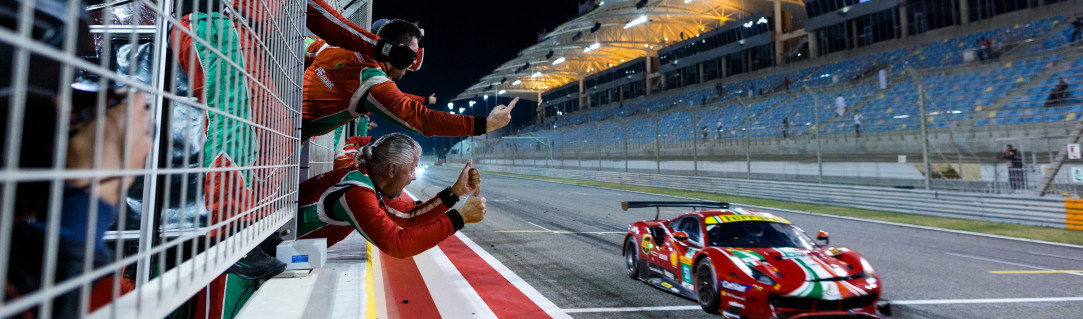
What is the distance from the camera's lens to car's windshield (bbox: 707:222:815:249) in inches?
207

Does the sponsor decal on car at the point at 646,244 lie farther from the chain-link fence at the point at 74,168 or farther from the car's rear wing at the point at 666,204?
the chain-link fence at the point at 74,168

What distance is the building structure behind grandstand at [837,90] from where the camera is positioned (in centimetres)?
1645

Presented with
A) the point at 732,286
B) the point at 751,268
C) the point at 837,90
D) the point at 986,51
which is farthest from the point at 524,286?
the point at 986,51

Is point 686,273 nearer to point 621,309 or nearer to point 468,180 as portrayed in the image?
point 621,309

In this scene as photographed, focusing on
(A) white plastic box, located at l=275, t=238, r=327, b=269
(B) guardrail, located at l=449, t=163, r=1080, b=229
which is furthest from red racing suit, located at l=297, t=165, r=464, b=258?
(B) guardrail, located at l=449, t=163, r=1080, b=229

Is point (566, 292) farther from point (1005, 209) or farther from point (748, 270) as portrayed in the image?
point (1005, 209)

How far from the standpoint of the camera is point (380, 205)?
299cm

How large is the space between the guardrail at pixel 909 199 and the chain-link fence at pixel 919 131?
0.59 meters

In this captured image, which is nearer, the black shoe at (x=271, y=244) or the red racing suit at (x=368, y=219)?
the red racing suit at (x=368, y=219)

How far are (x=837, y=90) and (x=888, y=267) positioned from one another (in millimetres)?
16717

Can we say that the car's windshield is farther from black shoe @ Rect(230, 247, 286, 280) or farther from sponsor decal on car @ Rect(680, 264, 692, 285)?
black shoe @ Rect(230, 247, 286, 280)

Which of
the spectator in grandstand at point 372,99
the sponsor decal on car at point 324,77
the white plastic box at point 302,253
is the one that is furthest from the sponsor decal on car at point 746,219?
the sponsor decal on car at point 324,77

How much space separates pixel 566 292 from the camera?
550cm

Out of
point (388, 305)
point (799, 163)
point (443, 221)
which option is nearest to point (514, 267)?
point (388, 305)
